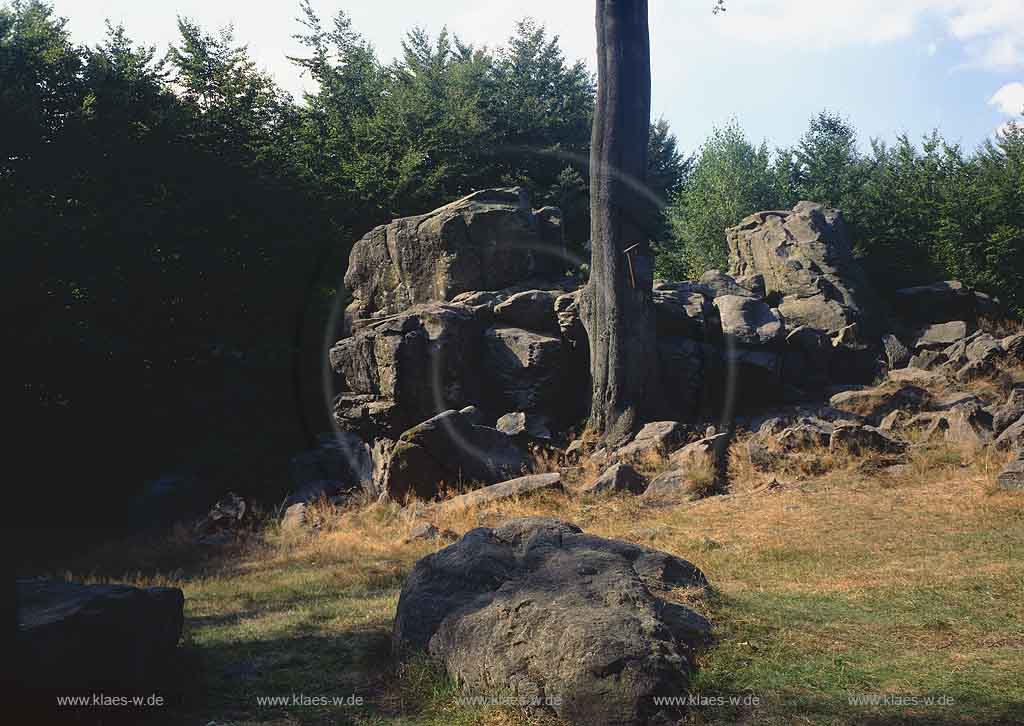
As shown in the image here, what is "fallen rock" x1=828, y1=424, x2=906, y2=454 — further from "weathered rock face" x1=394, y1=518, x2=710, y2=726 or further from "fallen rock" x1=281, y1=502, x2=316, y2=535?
"fallen rock" x1=281, y1=502, x2=316, y2=535

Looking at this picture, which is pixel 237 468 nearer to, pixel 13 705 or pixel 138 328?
pixel 138 328

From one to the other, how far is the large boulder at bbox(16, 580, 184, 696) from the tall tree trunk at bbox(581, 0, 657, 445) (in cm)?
1059

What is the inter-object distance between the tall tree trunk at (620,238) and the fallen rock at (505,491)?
279cm

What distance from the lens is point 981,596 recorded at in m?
7.68

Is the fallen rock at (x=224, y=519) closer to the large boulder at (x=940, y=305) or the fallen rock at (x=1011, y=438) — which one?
the fallen rock at (x=1011, y=438)

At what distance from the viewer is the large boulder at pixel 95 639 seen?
18.3 ft

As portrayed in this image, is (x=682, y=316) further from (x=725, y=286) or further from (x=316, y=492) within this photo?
(x=316, y=492)

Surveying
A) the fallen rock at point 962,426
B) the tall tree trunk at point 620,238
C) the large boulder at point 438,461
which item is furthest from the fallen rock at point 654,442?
the fallen rock at point 962,426

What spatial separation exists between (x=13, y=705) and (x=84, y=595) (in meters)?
0.98

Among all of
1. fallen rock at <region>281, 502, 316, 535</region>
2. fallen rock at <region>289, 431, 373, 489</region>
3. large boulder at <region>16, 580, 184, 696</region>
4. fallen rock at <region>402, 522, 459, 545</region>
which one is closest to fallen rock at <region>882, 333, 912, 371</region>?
fallen rock at <region>402, 522, 459, 545</region>

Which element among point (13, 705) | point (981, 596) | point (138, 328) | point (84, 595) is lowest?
point (981, 596)

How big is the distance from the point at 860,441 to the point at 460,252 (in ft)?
29.3

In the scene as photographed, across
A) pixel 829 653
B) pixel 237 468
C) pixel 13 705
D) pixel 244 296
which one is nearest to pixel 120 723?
pixel 13 705

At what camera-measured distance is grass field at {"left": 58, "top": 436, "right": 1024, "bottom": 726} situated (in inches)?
227
